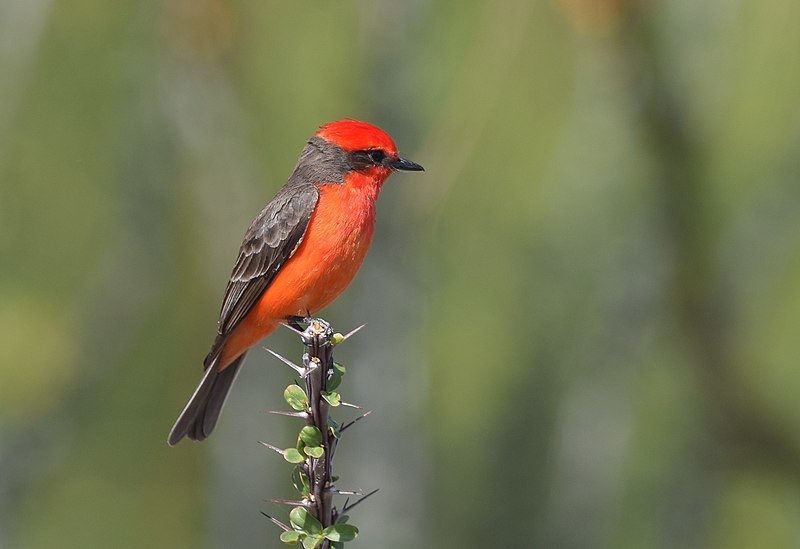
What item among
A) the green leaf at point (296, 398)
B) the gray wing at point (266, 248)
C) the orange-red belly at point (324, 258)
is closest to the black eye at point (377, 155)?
the orange-red belly at point (324, 258)

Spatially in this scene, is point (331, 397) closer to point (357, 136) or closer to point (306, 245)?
point (306, 245)

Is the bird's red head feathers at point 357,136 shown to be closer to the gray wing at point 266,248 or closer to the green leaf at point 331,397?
the gray wing at point 266,248

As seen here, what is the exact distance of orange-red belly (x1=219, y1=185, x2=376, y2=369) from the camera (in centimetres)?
353

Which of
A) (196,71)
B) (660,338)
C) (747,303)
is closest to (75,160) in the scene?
(196,71)

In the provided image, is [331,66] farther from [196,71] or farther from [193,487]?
[193,487]

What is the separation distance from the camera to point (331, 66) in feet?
20.2

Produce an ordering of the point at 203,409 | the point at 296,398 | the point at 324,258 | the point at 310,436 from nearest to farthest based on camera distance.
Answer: the point at 310,436, the point at 296,398, the point at 324,258, the point at 203,409

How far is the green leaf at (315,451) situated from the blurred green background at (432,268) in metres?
3.55

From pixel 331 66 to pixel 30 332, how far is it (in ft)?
8.16

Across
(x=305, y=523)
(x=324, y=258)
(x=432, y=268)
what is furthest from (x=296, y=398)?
(x=432, y=268)

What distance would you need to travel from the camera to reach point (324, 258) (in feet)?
11.6

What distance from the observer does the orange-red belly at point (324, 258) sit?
3.53 metres

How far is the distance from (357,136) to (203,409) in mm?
1202

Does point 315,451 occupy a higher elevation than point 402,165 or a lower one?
lower
